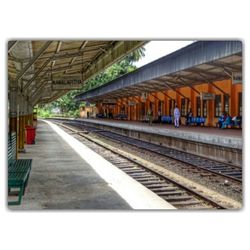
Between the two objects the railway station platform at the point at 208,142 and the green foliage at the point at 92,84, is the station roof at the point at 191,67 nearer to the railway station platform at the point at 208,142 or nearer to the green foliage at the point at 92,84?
the railway station platform at the point at 208,142

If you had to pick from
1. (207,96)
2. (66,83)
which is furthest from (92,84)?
(66,83)

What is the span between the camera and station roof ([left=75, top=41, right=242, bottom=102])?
14.5m

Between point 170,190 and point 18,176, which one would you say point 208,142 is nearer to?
point 170,190

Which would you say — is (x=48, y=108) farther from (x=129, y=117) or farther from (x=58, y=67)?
(x=58, y=67)

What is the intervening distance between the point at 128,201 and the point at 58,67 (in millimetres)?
11587

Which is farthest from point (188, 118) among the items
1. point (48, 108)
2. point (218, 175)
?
point (48, 108)

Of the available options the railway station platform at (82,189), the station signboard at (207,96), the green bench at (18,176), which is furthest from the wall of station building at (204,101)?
the green bench at (18,176)

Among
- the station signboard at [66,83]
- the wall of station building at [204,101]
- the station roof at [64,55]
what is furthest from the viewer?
the wall of station building at [204,101]

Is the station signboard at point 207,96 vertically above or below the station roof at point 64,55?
below

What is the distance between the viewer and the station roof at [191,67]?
14.5 metres

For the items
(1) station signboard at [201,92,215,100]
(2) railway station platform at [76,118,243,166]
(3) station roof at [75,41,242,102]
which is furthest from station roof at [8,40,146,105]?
(1) station signboard at [201,92,215,100]

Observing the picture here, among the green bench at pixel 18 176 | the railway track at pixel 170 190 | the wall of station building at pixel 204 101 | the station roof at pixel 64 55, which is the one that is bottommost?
the railway track at pixel 170 190

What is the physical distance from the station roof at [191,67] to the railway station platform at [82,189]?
5.29m

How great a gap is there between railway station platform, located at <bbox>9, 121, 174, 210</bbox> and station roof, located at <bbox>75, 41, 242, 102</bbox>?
5287mm
